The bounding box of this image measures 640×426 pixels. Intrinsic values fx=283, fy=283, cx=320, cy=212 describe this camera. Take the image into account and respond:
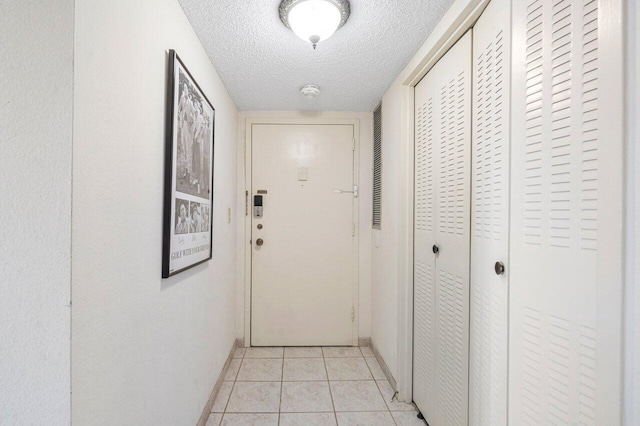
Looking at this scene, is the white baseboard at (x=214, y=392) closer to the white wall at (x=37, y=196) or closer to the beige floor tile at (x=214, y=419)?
the beige floor tile at (x=214, y=419)

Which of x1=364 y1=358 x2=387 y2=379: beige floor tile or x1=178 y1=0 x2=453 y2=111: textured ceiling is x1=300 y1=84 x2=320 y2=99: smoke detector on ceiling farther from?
x1=364 y1=358 x2=387 y2=379: beige floor tile

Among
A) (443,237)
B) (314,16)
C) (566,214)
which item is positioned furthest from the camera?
(443,237)

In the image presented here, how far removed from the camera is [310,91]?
211cm

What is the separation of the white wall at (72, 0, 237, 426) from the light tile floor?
50cm

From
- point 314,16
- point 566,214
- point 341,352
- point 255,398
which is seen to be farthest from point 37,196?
point 341,352

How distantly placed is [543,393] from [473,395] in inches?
18.3

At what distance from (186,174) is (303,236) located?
146 cm

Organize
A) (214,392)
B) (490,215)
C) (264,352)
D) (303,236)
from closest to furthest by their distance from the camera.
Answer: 1. (490,215)
2. (214,392)
3. (264,352)
4. (303,236)

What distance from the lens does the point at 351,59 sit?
1.74m


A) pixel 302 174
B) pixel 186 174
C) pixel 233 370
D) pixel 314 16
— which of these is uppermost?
pixel 314 16

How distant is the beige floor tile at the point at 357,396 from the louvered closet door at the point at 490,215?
78 centimetres

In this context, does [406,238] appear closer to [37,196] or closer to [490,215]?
[490,215]

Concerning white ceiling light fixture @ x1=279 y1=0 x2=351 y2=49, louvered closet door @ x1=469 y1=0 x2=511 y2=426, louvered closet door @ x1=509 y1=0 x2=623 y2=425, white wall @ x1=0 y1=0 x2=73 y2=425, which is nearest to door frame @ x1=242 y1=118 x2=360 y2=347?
white ceiling light fixture @ x1=279 y1=0 x2=351 y2=49

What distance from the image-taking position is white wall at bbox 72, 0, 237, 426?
2.32 ft
